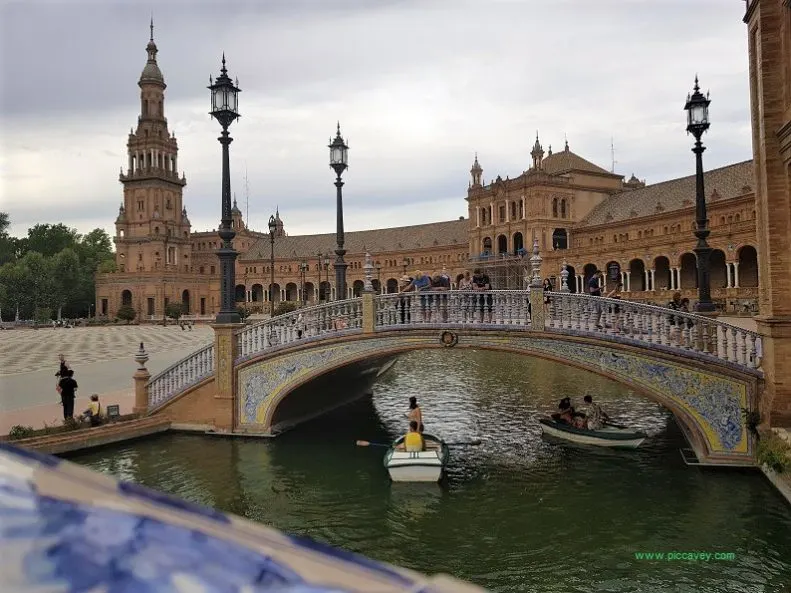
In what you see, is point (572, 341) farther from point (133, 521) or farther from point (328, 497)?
point (133, 521)

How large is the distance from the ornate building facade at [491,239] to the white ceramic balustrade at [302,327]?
22.3 meters

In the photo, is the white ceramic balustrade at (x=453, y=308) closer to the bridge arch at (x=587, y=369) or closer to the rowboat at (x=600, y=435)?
the bridge arch at (x=587, y=369)

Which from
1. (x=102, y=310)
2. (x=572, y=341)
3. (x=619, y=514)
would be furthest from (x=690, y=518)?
(x=102, y=310)

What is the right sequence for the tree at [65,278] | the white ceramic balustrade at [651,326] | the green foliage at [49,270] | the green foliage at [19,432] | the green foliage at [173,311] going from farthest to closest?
1. the green foliage at [173,311]
2. the tree at [65,278]
3. the green foliage at [49,270]
4. the green foliage at [19,432]
5. the white ceramic balustrade at [651,326]

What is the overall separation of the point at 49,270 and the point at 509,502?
7931 centimetres

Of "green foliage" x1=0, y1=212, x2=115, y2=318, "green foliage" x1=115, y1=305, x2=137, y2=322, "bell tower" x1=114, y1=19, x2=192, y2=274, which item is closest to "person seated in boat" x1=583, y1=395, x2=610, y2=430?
"green foliage" x1=0, y1=212, x2=115, y2=318

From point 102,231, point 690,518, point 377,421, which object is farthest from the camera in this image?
point 102,231

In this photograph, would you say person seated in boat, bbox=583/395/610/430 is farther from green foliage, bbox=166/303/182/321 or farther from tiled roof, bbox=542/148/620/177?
green foliage, bbox=166/303/182/321

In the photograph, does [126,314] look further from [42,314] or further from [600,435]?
[600,435]

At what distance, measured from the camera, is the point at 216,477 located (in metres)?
12.8

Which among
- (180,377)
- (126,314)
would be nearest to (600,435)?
(180,377)

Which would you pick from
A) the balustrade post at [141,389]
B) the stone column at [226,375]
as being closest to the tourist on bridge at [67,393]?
the balustrade post at [141,389]

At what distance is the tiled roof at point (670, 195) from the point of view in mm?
53906

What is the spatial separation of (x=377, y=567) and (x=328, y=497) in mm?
11100
